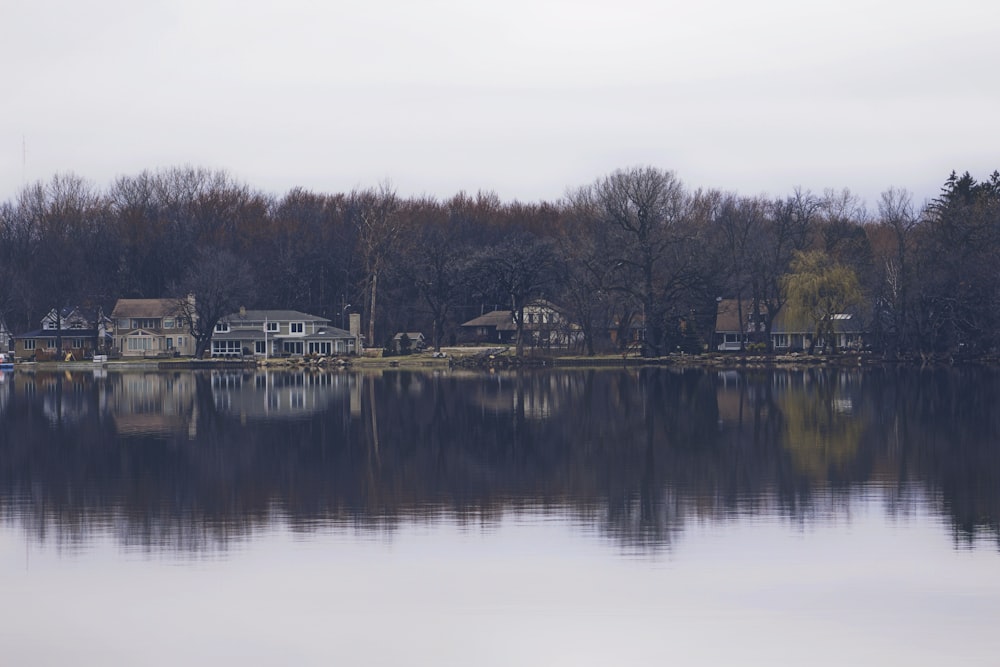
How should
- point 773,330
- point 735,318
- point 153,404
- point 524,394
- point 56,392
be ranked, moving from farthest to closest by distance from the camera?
point 735,318 → point 773,330 → point 56,392 → point 524,394 → point 153,404

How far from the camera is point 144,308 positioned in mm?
110375

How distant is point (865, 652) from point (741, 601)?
2411 millimetres

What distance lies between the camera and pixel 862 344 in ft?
320

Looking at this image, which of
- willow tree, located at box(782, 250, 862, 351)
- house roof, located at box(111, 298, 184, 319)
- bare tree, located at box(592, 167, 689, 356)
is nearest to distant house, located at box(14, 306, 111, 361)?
house roof, located at box(111, 298, 184, 319)

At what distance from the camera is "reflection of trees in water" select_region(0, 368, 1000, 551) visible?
23094 mm

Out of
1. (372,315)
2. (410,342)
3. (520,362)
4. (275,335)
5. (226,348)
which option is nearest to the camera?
(520,362)

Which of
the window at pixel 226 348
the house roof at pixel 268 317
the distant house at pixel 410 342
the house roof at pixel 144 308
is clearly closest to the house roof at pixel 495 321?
the distant house at pixel 410 342

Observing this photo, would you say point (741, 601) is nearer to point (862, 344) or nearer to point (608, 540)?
point (608, 540)

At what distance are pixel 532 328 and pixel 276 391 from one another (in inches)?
1434

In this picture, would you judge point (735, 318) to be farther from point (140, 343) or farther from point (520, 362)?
point (140, 343)

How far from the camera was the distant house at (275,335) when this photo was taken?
110m

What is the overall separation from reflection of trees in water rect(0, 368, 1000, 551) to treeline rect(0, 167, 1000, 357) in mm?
33131

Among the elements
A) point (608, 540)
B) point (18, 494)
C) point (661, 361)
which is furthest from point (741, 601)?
point (661, 361)

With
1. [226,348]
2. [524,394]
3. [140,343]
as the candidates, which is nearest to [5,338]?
[140,343]
